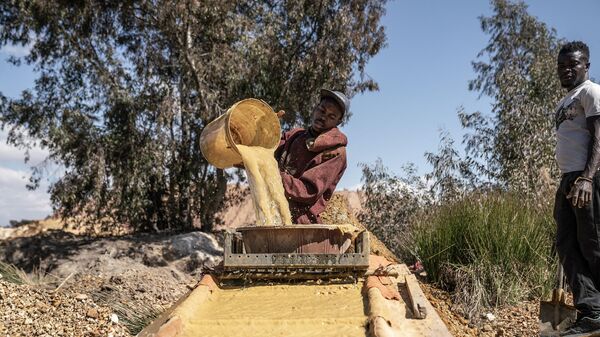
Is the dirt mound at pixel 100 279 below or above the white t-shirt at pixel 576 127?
below

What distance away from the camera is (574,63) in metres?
4.18

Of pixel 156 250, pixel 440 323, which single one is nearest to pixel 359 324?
pixel 440 323

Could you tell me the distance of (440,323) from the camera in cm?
298

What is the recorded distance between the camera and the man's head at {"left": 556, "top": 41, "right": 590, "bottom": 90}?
13.7ft

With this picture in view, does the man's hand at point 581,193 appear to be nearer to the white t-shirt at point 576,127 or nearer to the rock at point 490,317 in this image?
the white t-shirt at point 576,127

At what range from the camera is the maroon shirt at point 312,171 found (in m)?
4.27

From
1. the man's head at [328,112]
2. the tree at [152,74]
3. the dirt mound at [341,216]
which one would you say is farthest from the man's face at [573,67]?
the tree at [152,74]

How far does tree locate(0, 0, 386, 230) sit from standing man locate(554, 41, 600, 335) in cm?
758

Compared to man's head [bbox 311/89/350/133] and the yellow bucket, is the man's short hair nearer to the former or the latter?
man's head [bbox 311/89/350/133]

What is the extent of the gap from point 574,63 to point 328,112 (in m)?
1.71

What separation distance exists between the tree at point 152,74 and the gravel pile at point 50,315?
5.15m

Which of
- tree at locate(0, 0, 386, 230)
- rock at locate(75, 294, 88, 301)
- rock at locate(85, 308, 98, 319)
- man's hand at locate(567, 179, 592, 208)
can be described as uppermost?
tree at locate(0, 0, 386, 230)

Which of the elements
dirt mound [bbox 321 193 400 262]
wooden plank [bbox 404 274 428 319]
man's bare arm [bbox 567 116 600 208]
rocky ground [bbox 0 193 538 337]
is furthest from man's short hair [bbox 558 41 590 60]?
dirt mound [bbox 321 193 400 262]

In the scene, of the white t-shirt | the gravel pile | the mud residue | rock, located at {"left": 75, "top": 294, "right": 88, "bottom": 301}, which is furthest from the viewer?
rock, located at {"left": 75, "top": 294, "right": 88, "bottom": 301}
